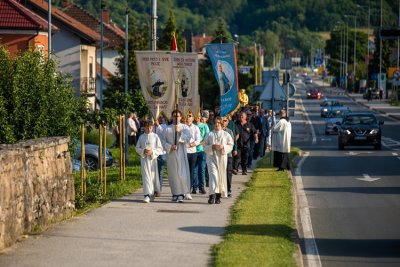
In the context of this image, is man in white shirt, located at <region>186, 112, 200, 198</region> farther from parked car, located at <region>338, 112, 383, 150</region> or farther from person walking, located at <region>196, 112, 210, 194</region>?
parked car, located at <region>338, 112, 383, 150</region>

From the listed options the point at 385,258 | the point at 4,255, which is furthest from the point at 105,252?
the point at 385,258

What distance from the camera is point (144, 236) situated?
53.5 ft

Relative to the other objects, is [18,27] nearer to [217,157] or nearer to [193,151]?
[193,151]

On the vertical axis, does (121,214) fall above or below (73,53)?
below

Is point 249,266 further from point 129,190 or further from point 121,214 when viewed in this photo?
point 129,190

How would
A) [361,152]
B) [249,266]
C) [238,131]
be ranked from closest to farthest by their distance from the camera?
[249,266] < [238,131] < [361,152]

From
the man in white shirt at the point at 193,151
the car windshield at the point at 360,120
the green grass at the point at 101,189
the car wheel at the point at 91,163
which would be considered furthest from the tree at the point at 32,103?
the car windshield at the point at 360,120

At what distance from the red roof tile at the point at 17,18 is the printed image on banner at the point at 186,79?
83.0 feet

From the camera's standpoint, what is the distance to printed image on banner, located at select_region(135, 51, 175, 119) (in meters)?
23.4

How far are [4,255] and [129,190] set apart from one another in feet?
33.7

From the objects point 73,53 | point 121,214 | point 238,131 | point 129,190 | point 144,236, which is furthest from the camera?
point 73,53

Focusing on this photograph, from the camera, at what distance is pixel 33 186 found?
54.5 ft

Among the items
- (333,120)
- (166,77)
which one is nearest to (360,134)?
(333,120)

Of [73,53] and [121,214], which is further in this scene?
[73,53]
